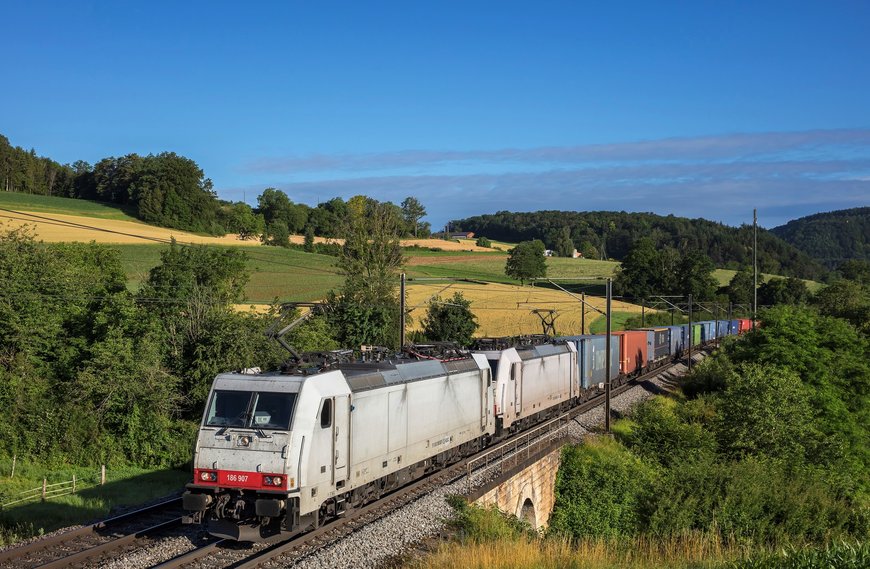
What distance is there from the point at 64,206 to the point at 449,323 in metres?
60.5

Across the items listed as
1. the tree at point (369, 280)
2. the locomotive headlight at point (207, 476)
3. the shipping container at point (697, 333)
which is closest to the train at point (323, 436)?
the locomotive headlight at point (207, 476)

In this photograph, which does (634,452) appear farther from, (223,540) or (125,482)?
(223,540)

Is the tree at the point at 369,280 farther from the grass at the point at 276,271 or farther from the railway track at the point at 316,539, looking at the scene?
the railway track at the point at 316,539

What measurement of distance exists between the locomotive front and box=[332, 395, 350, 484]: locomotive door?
1.14 metres

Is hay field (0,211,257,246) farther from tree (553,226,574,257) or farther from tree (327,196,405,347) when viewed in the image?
tree (553,226,574,257)

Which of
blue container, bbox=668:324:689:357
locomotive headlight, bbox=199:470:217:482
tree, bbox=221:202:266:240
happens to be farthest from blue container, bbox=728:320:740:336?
locomotive headlight, bbox=199:470:217:482

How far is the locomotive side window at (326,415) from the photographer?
14.7 metres

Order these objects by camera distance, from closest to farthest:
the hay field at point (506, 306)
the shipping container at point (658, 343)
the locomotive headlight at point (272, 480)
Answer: the locomotive headlight at point (272, 480) → the shipping container at point (658, 343) → the hay field at point (506, 306)

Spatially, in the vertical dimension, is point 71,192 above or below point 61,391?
above

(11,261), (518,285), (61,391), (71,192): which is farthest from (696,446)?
(71,192)

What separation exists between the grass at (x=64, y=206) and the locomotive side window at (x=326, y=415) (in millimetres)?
79178

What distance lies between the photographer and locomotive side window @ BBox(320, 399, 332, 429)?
14.7 m

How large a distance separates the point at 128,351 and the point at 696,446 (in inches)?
944

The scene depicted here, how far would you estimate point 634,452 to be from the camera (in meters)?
32.3
